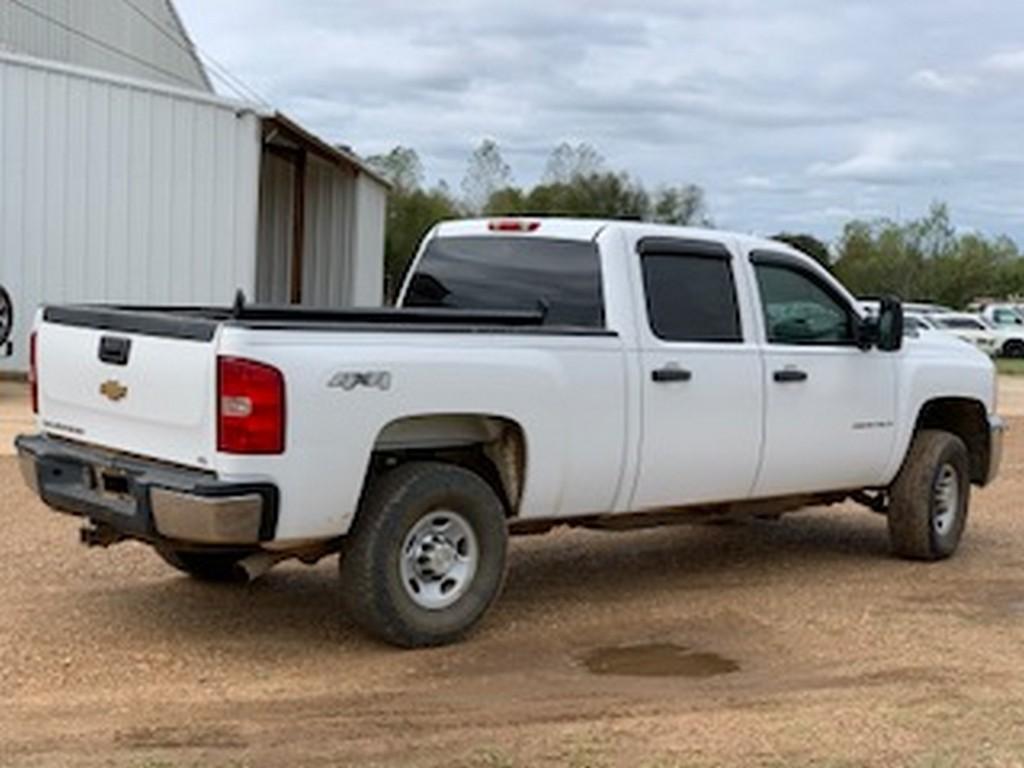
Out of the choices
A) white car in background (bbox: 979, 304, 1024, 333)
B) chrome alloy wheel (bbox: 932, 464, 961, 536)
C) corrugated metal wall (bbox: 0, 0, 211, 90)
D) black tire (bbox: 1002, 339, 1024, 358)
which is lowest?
black tire (bbox: 1002, 339, 1024, 358)

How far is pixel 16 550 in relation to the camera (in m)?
8.33

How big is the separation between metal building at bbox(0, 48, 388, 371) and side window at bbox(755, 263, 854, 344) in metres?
12.1

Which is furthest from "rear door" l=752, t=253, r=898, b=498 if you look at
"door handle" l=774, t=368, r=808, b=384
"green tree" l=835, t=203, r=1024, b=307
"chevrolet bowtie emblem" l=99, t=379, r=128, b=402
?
"green tree" l=835, t=203, r=1024, b=307

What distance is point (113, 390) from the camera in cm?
621

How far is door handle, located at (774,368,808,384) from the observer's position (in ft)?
25.8

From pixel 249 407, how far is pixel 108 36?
2527 cm

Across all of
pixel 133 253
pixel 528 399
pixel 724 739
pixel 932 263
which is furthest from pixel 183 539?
pixel 932 263

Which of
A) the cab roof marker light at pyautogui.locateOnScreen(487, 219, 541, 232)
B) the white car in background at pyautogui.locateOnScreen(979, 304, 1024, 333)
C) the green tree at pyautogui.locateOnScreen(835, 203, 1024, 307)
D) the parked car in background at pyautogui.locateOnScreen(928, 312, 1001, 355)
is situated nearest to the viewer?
the cab roof marker light at pyautogui.locateOnScreen(487, 219, 541, 232)

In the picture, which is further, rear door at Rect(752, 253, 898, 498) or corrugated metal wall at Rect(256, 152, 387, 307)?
corrugated metal wall at Rect(256, 152, 387, 307)

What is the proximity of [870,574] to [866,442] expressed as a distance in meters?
0.82

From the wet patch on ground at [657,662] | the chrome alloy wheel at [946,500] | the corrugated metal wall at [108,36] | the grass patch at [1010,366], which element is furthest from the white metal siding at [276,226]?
the wet patch on ground at [657,662]

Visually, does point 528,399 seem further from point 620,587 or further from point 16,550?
point 16,550

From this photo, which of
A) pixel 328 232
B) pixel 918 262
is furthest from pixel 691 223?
pixel 918 262

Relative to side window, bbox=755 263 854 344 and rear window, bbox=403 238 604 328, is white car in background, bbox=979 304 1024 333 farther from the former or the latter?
rear window, bbox=403 238 604 328
